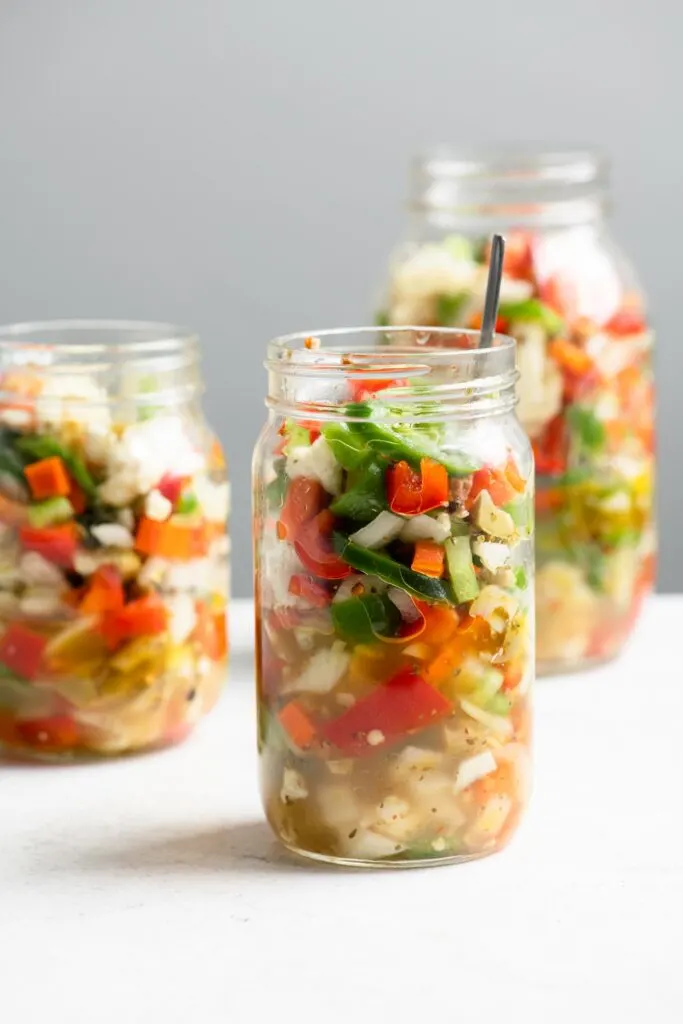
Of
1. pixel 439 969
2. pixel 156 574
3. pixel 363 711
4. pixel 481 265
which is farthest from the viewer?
pixel 481 265

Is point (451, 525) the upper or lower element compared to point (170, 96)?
lower

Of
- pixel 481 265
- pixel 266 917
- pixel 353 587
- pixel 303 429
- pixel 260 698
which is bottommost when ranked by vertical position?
pixel 266 917

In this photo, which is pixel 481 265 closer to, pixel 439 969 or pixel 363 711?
pixel 363 711

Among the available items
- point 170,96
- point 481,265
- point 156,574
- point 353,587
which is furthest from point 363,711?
point 170,96

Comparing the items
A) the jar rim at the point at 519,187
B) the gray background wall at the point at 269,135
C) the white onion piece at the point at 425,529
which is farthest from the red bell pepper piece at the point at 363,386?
the gray background wall at the point at 269,135

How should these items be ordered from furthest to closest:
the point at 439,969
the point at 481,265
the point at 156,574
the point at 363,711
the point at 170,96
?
1. the point at 170,96
2. the point at 481,265
3. the point at 156,574
4. the point at 363,711
5. the point at 439,969

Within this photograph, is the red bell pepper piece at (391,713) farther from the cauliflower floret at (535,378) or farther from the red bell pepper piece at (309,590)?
the cauliflower floret at (535,378)

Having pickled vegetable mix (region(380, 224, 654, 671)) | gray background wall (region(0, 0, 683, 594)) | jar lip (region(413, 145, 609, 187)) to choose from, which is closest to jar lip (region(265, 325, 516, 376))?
pickled vegetable mix (region(380, 224, 654, 671))
